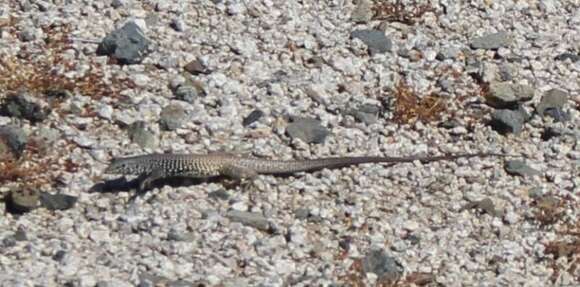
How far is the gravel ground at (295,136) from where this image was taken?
519 inches

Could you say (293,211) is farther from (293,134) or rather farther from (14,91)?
(14,91)

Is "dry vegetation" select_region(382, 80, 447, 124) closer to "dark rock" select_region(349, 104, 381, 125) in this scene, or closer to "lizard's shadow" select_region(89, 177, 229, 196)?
"dark rock" select_region(349, 104, 381, 125)

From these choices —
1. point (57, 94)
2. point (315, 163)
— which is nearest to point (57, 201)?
point (57, 94)

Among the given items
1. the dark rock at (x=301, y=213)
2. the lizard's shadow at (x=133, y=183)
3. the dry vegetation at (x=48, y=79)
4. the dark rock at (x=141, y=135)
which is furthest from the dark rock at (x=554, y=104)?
the dry vegetation at (x=48, y=79)

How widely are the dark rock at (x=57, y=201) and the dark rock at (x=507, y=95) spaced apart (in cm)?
446

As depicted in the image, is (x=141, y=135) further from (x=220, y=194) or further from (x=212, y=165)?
(x=220, y=194)

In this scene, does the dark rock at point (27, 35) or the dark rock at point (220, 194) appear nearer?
the dark rock at point (220, 194)

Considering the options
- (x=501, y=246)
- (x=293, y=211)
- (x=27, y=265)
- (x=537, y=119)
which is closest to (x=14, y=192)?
(x=27, y=265)

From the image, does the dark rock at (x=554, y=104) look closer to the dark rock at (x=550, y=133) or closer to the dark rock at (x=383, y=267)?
the dark rock at (x=550, y=133)

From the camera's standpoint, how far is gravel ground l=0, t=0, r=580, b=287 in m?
13.2

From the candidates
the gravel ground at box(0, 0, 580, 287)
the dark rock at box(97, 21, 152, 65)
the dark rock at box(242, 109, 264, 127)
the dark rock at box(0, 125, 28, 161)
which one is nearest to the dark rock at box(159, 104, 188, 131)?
the gravel ground at box(0, 0, 580, 287)

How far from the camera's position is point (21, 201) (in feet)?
44.4

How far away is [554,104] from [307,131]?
2513 millimetres

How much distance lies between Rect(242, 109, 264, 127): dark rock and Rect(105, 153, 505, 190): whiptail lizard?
82 centimetres
